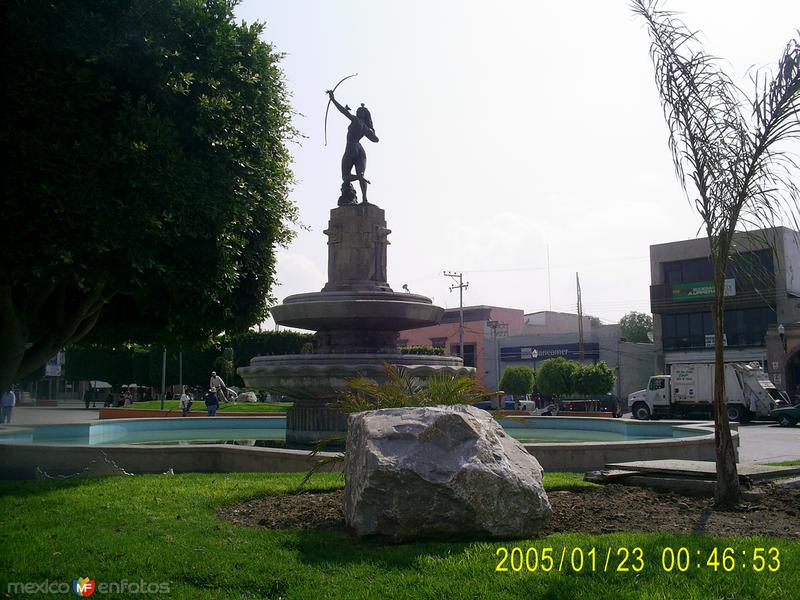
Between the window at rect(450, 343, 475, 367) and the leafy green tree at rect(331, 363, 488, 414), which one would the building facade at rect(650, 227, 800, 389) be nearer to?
the window at rect(450, 343, 475, 367)

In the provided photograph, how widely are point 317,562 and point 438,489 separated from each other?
98 centimetres

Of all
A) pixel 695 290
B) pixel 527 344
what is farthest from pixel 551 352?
pixel 695 290

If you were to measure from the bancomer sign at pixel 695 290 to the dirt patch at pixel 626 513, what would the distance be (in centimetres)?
4088

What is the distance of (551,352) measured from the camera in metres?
58.9

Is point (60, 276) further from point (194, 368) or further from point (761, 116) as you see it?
point (194, 368)

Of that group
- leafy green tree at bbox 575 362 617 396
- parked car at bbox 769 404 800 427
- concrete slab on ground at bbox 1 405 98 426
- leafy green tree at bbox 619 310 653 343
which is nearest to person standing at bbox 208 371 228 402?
concrete slab on ground at bbox 1 405 98 426

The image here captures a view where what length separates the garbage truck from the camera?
2988 cm

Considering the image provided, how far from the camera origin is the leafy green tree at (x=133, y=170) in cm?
740

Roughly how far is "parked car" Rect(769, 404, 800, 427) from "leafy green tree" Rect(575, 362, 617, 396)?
10.6 metres

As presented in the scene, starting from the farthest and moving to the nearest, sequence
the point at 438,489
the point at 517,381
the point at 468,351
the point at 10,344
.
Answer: the point at 468,351, the point at 517,381, the point at 10,344, the point at 438,489

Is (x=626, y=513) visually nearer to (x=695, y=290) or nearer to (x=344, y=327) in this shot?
(x=344, y=327)

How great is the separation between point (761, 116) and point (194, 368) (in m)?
49.7

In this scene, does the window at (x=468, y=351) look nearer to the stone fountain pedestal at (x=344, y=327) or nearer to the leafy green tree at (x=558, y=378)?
the leafy green tree at (x=558, y=378)

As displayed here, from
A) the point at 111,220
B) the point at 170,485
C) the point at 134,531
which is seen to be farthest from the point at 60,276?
the point at 134,531
